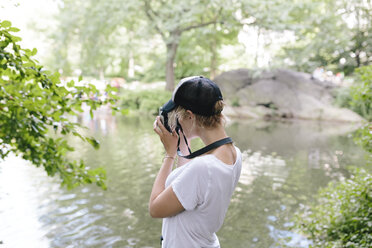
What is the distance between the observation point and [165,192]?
5.51 feet

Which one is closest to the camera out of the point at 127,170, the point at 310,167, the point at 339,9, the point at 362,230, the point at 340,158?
the point at 362,230

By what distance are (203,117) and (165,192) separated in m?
0.39

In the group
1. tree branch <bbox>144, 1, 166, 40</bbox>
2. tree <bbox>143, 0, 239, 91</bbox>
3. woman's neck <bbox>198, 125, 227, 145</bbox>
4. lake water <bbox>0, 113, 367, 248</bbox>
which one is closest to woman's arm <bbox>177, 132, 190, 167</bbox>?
woman's neck <bbox>198, 125, 227, 145</bbox>

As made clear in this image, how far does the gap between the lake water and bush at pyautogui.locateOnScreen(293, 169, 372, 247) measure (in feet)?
1.31

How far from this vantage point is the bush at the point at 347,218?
384 centimetres

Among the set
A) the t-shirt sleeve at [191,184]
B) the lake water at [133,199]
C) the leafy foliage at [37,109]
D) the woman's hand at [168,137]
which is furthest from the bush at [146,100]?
the t-shirt sleeve at [191,184]

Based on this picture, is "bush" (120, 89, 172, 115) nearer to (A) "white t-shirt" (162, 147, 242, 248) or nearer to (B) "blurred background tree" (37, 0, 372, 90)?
(B) "blurred background tree" (37, 0, 372, 90)

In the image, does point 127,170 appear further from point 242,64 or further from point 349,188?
point 242,64

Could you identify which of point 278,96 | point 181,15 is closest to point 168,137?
point 181,15

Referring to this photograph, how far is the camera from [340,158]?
1188cm

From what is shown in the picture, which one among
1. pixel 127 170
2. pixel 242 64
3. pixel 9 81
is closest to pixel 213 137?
pixel 9 81

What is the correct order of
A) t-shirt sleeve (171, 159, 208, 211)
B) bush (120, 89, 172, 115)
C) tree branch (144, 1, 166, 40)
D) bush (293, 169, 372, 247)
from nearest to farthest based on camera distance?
t-shirt sleeve (171, 159, 208, 211) < bush (293, 169, 372, 247) < tree branch (144, 1, 166, 40) < bush (120, 89, 172, 115)

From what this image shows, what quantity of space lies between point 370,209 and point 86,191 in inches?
210

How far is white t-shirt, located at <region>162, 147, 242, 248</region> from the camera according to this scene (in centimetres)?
163
